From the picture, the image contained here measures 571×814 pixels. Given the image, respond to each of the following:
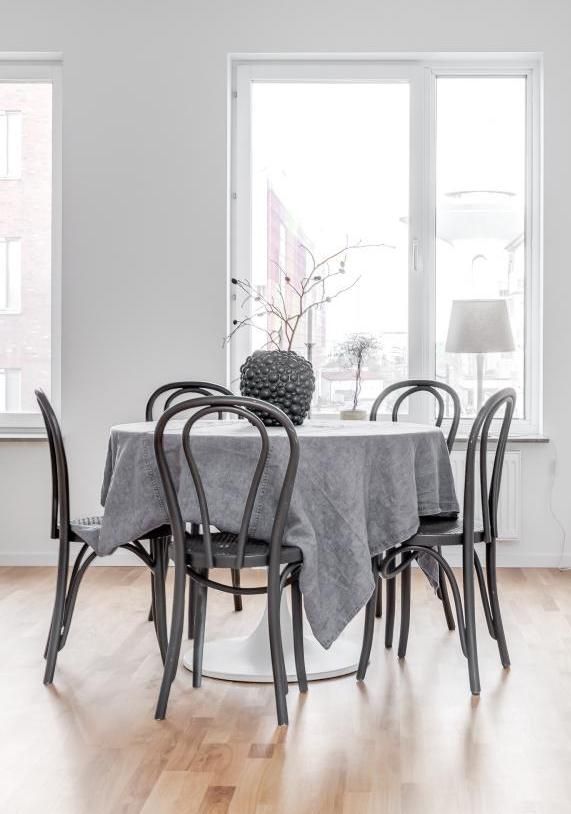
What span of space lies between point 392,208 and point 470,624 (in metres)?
2.68

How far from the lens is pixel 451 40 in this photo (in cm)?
467

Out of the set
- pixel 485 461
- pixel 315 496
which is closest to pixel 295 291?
pixel 485 461

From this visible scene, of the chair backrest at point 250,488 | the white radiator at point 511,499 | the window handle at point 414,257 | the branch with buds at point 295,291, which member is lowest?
the white radiator at point 511,499

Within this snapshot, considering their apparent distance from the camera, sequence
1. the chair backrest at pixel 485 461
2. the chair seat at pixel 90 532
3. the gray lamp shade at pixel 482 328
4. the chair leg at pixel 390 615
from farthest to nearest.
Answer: the gray lamp shade at pixel 482 328, the chair leg at pixel 390 615, the chair seat at pixel 90 532, the chair backrest at pixel 485 461

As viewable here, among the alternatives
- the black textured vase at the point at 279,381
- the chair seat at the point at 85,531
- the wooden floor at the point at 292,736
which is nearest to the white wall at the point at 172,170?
the wooden floor at the point at 292,736

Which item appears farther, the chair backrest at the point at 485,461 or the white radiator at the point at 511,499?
the white radiator at the point at 511,499

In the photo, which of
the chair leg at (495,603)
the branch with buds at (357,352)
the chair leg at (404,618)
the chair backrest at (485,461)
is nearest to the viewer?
the chair backrest at (485,461)

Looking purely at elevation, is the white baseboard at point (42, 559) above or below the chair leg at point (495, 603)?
below

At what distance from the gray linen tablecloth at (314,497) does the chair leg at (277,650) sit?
0.34ft

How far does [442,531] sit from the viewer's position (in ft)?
9.32

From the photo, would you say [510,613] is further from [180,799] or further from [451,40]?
[451,40]

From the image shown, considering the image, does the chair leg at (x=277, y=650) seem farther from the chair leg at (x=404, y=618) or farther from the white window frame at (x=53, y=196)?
the white window frame at (x=53, y=196)

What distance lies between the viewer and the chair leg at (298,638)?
9.00 feet

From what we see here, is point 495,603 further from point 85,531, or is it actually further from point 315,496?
point 85,531
